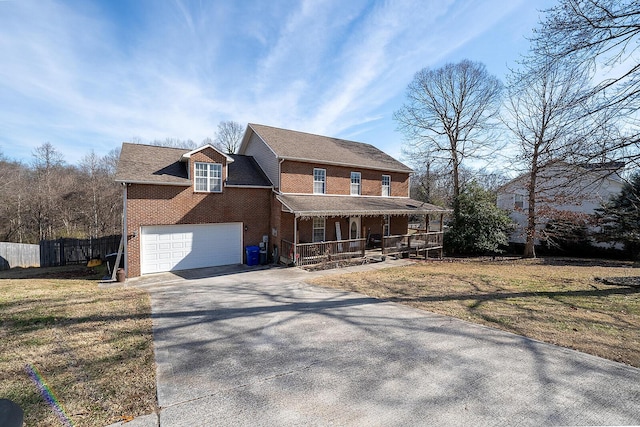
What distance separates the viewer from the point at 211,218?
1395 centimetres

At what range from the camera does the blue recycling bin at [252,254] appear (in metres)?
14.4

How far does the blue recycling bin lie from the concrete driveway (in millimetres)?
6951

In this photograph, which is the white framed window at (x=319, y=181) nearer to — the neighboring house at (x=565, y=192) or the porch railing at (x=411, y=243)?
the porch railing at (x=411, y=243)

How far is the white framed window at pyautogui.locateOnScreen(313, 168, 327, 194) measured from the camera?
16688mm

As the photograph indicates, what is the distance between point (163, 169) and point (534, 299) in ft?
50.3

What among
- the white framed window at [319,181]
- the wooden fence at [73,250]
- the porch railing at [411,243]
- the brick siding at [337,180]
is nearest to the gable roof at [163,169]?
the brick siding at [337,180]

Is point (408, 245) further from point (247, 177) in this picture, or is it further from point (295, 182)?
point (247, 177)

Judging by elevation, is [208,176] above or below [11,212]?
above

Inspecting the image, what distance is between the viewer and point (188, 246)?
13.6 meters

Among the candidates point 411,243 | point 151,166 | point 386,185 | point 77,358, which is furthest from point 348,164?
point 77,358

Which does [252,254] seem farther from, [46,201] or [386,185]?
[46,201]

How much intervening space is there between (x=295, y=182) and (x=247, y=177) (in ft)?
8.46

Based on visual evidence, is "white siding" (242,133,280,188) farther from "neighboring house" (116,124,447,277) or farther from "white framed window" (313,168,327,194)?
"white framed window" (313,168,327,194)

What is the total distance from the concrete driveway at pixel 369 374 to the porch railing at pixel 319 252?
628 cm
